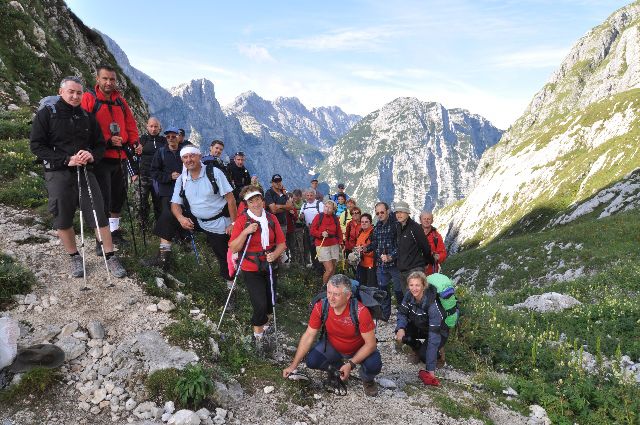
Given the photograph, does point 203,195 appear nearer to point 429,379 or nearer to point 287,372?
point 287,372

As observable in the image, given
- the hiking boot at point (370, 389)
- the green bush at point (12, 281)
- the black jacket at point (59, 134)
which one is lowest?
the hiking boot at point (370, 389)

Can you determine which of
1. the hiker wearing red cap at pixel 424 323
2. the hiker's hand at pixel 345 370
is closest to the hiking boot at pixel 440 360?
the hiker wearing red cap at pixel 424 323

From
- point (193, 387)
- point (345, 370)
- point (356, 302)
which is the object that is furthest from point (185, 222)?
point (345, 370)

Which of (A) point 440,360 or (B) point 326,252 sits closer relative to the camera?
(A) point 440,360

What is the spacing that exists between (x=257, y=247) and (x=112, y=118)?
16.9ft

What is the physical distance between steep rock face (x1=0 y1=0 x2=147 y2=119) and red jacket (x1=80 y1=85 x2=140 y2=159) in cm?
1320

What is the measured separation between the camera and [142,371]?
647 cm

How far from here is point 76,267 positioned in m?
8.45

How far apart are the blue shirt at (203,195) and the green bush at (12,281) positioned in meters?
3.14

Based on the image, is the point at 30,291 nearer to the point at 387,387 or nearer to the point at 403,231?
the point at 387,387

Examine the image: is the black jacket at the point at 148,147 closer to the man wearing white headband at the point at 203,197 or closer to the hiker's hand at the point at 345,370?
the man wearing white headband at the point at 203,197

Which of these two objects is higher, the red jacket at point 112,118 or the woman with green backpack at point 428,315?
the red jacket at point 112,118

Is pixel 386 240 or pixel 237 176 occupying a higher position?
pixel 237 176

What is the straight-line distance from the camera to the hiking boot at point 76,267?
836 cm
